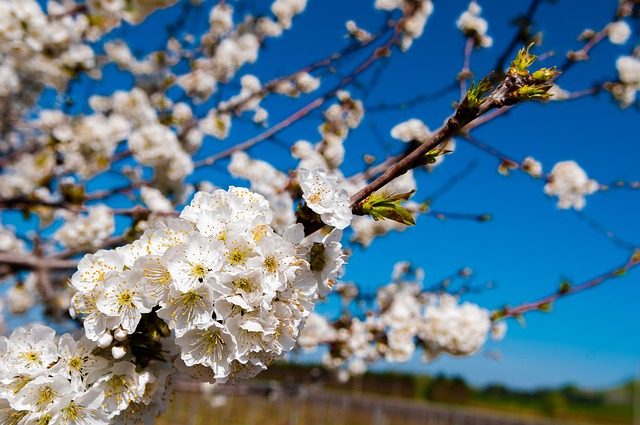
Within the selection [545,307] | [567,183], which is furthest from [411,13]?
[545,307]

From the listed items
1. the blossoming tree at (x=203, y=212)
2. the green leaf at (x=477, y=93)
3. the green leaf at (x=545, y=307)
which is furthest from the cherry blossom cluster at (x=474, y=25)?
the green leaf at (x=477, y=93)

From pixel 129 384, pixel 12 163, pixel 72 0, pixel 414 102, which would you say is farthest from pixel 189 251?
pixel 12 163

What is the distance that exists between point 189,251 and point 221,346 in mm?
227

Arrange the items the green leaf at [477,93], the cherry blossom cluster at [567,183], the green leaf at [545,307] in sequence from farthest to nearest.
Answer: the cherry blossom cluster at [567,183], the green leaf at [545,307], the green leaf at [477,93]

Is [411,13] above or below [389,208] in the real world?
above

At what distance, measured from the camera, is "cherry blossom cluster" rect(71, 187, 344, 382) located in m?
1.13

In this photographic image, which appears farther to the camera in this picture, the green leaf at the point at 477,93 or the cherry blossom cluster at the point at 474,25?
the cherry blossom cluster at the point at 474,25

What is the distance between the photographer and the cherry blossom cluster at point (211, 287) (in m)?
1.13

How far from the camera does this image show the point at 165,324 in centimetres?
121

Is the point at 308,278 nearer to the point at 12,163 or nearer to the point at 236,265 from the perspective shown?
the point at 236,265

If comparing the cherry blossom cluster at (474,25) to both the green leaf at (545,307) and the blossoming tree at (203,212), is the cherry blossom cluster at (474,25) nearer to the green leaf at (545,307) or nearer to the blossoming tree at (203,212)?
the blossoming tree at (203,212)

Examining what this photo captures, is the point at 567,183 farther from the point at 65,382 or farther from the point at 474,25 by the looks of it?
the point at 65,382

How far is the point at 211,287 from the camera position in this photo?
1.12m

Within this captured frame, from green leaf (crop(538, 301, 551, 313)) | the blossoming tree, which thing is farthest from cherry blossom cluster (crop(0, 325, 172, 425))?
green leaf (crop(538, 301, 551, 313))
